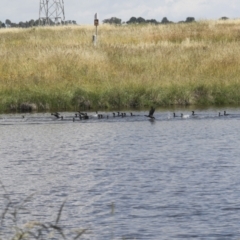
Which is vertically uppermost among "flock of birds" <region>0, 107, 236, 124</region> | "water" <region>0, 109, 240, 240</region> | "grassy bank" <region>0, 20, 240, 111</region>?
"grassy bank" <region>0, 20, 240, 111</region>

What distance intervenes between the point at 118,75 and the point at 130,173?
15321 millimetres

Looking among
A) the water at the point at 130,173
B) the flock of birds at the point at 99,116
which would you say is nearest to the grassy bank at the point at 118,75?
the flock of birds at the point at 99,116

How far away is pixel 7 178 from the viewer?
1552 cm

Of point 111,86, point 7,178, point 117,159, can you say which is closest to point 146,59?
point 111,86

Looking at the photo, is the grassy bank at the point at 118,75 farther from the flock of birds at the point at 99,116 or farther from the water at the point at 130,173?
the water at the point at 130,173

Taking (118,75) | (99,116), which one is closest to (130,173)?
(99,116)

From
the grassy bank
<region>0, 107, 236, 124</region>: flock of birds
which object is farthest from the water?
the grassy bank

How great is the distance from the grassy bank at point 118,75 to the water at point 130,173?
2417 mm

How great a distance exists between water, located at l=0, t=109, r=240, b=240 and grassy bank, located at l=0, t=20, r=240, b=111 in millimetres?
2417

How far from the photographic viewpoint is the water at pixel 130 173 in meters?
11.9

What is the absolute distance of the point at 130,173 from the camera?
1592 cm

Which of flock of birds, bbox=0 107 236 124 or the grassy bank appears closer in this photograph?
flock of birds, bbox=0 107 236 124

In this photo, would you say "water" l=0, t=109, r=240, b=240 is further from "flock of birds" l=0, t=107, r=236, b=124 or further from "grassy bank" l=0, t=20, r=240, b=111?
"grassy bank" l=0, t=20, r=240, b=111

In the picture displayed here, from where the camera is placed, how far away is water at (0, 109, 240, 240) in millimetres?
11867
